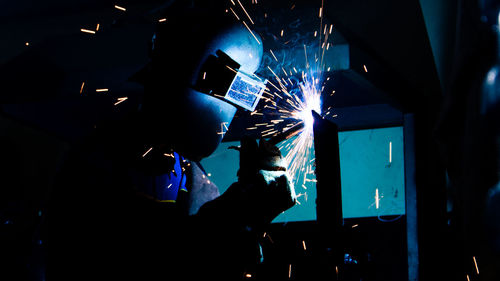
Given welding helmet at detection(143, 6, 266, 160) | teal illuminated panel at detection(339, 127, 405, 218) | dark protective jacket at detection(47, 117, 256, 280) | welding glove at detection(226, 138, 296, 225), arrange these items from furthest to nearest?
teal illuminated panel at detection(339, 127, 405, 218)
welding helmet at detection(143, 6, 266, 160)
welding glove at detection(226, 138, 296, 225)
dark protective jacket at detection(47, 117, 256, 280)

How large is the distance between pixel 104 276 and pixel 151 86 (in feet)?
3.06

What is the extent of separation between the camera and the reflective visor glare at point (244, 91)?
222 centimetres

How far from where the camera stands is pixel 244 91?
2.25m

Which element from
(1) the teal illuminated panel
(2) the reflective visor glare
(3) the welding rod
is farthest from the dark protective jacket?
(1) the teal illuminated panel

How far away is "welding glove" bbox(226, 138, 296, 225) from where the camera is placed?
1.88 meters

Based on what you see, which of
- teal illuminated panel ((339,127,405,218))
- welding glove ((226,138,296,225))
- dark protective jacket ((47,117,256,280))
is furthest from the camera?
teal illuminated panel ((339,127,405,218))

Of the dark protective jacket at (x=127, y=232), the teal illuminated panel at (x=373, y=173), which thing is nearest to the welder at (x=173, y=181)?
the dark protective jacket at (x=127, y=232)

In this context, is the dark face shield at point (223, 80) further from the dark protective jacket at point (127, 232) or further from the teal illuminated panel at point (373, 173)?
the teal illuminated panel at point (373, 173)

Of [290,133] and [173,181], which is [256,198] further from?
[173,181]

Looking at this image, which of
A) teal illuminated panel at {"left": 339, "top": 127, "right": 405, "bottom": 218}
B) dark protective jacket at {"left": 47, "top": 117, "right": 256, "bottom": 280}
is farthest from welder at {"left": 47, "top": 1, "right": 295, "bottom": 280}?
teal illuminated panel at {"left": 339, "top": 127, "right": 405, "bottom": 218}

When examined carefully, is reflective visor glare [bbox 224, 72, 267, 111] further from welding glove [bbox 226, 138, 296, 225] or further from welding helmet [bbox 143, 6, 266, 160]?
welding glove [bbox 226, 138, 296, 225]

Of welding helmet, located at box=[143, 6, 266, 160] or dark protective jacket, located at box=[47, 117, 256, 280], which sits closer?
dark protective jacket, located at box=[47, 117, 256, 280]

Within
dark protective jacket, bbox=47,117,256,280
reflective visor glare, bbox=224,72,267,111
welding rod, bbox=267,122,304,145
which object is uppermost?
reflective visor glare, bbox=224,72,267,111

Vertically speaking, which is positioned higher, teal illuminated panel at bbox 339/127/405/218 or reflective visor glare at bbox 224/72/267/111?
reflective visor glare at bbox 224/72/267/111
